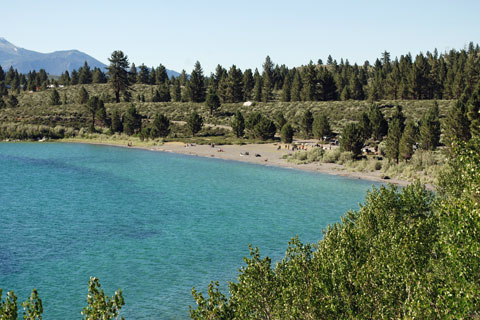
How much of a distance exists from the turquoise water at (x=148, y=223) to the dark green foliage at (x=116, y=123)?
4642cm

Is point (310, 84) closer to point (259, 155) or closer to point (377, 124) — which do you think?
point (377, 124)

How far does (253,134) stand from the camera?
12612 centimetres

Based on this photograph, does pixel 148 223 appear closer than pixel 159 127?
Yes

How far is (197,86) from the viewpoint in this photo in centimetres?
17250

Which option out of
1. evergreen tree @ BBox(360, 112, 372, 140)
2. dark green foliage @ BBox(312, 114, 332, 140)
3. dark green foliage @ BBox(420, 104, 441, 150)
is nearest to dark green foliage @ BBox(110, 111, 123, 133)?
dark green foliage @ BBox(312, 114, 332, 140)

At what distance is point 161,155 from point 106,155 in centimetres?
1436

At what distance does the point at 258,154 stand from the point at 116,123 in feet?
200

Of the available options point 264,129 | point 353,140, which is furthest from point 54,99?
point 353,140

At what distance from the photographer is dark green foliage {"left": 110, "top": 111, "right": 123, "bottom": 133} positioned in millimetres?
144663

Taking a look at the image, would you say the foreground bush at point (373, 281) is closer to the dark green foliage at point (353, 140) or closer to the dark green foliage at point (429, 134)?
the dark green foliage at point (429, 134)

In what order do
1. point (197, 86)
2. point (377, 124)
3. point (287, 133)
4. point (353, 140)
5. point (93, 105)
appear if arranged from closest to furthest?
point (353, 140) → point (377, 124) → point (287, 133) → point (93, 105) → point (197, 86)

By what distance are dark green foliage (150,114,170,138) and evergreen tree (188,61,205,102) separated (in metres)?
37.8

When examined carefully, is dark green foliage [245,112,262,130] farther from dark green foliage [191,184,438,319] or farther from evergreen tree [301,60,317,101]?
dark green foliage [191,184,438,319]

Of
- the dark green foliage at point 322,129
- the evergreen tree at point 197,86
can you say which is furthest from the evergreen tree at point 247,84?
the dark green foliage at point 322,129
